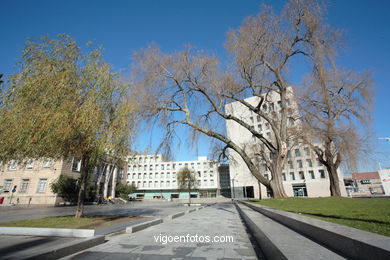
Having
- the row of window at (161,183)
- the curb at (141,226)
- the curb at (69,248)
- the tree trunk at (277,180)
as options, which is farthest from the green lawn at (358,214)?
the row of window at (161,183)

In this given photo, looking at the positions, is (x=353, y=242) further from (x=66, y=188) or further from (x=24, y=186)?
(x=24, y=186)

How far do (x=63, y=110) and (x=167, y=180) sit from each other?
68.0 m

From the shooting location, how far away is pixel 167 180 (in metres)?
71.4

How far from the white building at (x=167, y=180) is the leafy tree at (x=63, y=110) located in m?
61.9

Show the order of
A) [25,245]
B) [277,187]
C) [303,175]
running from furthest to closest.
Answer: [303,175]
[277,187]
[25,245]

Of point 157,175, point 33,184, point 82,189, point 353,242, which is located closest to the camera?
point 353,242

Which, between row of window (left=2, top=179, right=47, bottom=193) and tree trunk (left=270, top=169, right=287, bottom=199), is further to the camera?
row of window (left=2, top=179, right=47, bottom=193)

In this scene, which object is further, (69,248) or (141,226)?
(141,226)

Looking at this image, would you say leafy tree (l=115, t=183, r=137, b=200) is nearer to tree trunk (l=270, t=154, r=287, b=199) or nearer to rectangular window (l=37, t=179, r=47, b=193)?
rectangular window (l=37, t=179, r=47, b=193)

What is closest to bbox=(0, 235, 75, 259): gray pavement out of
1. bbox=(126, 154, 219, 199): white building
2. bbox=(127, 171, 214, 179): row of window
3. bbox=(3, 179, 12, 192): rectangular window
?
bbox=(3, 179, 12, 192): rectangular window

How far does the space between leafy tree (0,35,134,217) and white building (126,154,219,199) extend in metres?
61.9

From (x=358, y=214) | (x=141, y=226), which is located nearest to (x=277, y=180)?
(x=358, y=214)

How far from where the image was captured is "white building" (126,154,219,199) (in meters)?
69.2

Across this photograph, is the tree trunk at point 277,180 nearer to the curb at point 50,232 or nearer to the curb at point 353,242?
the curb at point 353,242
